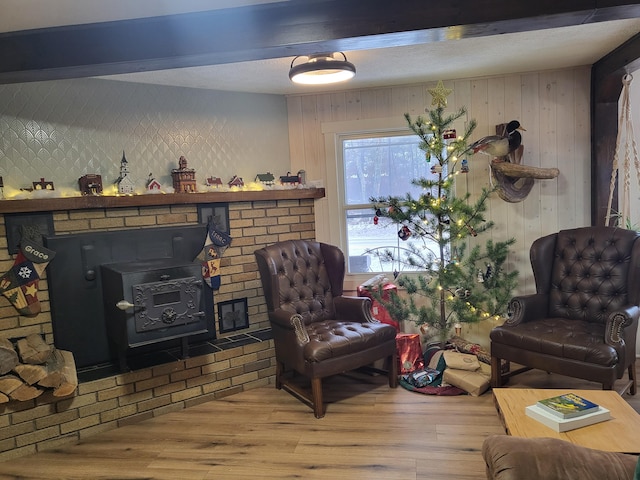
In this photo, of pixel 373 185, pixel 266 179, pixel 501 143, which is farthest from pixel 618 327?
pixel 266 179

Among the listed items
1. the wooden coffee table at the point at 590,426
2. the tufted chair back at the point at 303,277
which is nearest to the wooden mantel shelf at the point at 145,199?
the tufted chair back at the point at 303,277

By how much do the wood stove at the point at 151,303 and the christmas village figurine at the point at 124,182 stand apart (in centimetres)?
53

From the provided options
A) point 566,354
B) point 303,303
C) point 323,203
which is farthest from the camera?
point 323,203

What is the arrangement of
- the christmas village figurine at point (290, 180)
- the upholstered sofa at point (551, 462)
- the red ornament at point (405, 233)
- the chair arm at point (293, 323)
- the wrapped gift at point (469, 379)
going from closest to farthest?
1. the upholstered sofa at point (551, 462)
2. the chair arm at point (293, 323)
3. the wrapped gift at point (469, 379)
4. the red ornament at point (405, 233)
5. the christmas village figurine at point (290, 180)

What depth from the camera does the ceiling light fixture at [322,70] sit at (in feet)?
9.36

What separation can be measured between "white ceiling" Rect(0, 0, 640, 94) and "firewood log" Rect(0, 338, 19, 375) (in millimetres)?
1640

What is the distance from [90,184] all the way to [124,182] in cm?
22

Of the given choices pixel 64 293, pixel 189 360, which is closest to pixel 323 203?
pixel 189 360

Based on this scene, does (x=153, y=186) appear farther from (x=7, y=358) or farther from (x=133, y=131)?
(x=7, y=358)

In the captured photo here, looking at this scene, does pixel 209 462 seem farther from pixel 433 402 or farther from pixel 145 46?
pixel 145 46

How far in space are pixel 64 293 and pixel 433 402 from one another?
2.49m

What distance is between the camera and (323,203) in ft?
13.7

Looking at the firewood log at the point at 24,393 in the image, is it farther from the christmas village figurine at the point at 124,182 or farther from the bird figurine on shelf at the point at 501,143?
the bird figurine on shelf at the point at 501,143

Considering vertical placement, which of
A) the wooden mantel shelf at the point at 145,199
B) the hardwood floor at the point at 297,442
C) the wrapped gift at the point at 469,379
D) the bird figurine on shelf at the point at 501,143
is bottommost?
the hardwood floor at the point at 297,442
